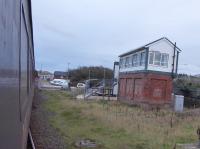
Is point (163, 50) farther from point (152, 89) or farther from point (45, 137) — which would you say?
point (45, 137)

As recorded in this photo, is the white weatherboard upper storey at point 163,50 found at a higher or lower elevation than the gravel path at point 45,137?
higher

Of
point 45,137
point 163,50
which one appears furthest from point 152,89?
point 45,137

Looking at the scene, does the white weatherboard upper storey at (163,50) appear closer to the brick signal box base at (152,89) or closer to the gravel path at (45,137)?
the brick signal box base at (152,89)

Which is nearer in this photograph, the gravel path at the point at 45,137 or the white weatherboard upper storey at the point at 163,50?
the gravel path at the point at 45,137

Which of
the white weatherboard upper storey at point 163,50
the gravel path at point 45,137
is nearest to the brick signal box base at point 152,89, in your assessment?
the white weatherboard upper storey at point 163,50

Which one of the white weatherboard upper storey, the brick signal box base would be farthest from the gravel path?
the white weatherboard upper storey

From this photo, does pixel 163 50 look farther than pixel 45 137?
Yes

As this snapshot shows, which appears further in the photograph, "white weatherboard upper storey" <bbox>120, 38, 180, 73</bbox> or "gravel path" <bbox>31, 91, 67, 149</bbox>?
"white weatherboard upper storey" <bbox>120, 38, 180, 73</bbox>

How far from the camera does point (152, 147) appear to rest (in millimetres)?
13922

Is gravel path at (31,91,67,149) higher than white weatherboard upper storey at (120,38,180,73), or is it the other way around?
white weatherboard upper storey at (120,38,180,73)

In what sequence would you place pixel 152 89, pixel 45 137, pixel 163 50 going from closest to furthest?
pixel 45 137 < pixel 152 89 < pixel 163 50

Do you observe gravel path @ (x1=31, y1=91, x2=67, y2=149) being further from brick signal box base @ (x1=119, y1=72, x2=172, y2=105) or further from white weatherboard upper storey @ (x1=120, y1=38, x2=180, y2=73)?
white weatherboard upper storey @ (x1=120, y1=38, x2=180, y2=73)

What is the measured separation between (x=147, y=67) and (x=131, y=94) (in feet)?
19.6

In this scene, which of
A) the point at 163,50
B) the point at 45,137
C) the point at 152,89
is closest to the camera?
the point at 45,137
